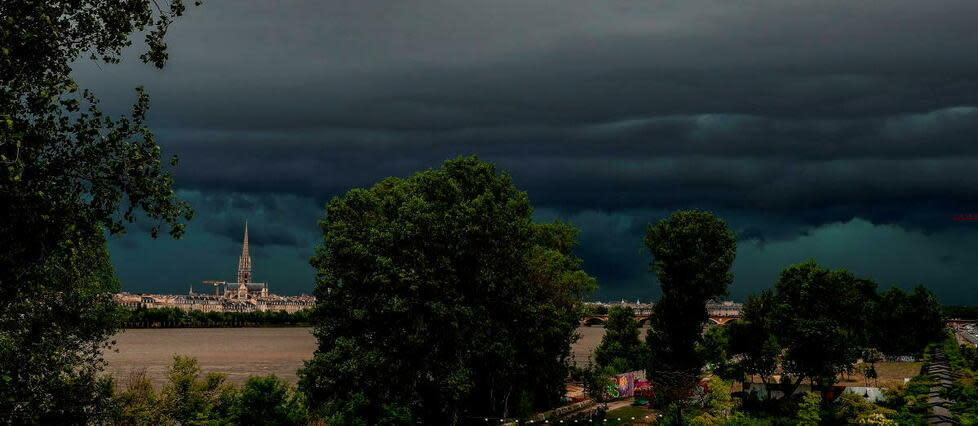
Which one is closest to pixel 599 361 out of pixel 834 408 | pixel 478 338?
pixel 834 408

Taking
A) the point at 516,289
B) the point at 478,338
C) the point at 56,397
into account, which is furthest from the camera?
the point at 516,289

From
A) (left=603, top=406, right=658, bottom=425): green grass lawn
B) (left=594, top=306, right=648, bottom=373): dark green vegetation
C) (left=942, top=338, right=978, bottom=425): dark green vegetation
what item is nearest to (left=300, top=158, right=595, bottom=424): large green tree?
(left=603, top=406, right=658, bottom=425): green grass lawn

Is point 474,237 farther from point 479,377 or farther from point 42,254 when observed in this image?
point 42,254

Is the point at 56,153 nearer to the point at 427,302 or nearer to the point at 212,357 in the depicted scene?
the point at 427,302

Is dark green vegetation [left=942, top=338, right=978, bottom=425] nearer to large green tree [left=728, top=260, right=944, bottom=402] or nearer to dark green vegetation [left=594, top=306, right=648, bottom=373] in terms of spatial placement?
large green tree [left=728, top=260, right=944, bottom=402]

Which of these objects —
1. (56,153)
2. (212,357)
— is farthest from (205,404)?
(212,357)

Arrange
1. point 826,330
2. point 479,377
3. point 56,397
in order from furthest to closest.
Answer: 1. point 826,330
2. point 479,377
3. point 56,397
